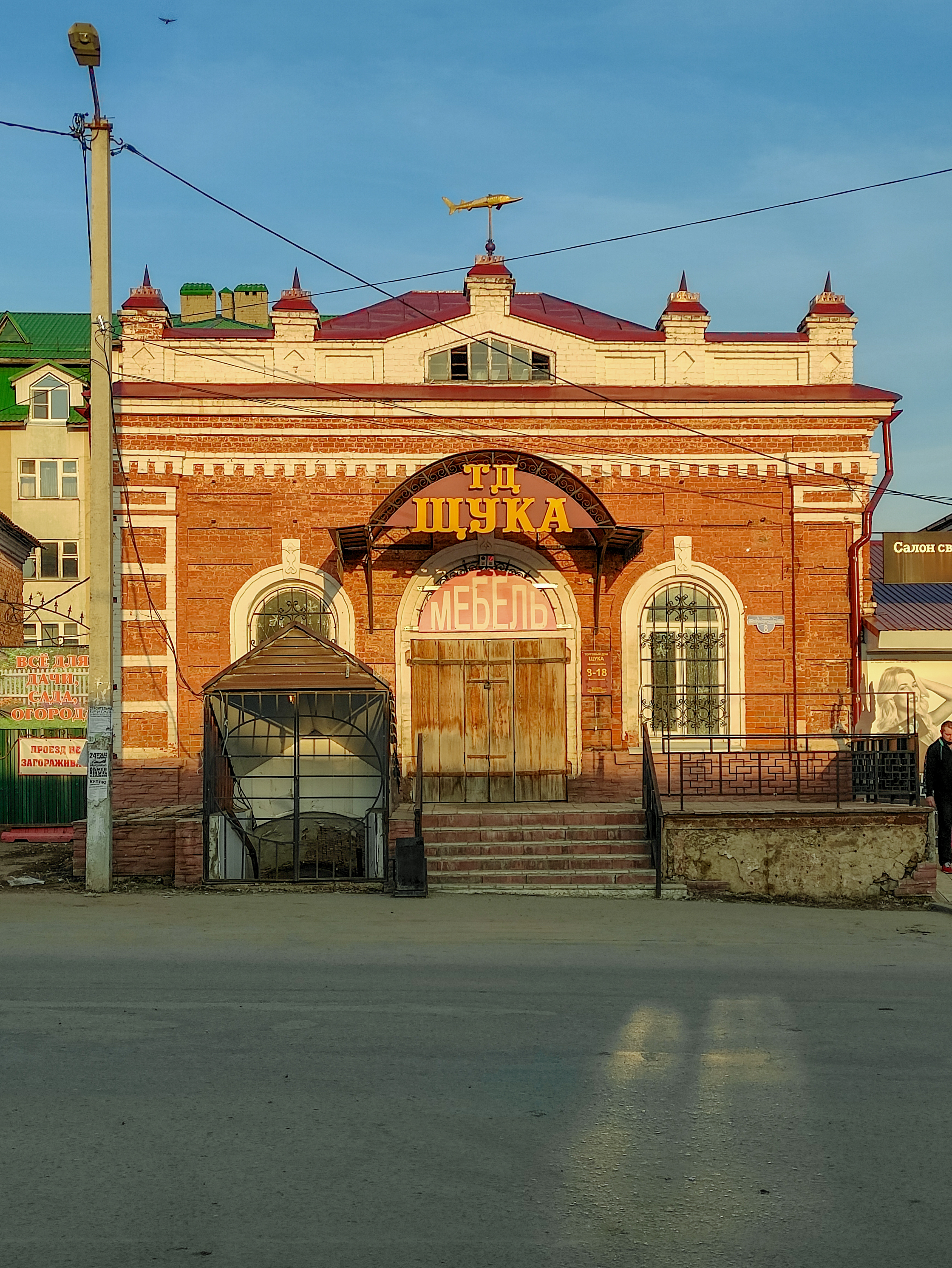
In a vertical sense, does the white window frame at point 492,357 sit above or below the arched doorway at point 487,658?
above

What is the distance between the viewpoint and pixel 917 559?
17312 mm

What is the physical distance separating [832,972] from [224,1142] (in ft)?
17.8

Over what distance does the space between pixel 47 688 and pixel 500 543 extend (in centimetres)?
671

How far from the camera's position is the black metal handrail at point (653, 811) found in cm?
1338

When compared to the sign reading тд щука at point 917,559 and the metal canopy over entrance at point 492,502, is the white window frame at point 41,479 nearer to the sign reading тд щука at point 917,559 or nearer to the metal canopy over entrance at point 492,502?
the metal canopy over entrance at point 492,502

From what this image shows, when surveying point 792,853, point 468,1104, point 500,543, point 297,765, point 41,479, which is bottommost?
point 468,1104

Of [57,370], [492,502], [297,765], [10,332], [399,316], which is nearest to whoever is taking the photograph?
[297,765]

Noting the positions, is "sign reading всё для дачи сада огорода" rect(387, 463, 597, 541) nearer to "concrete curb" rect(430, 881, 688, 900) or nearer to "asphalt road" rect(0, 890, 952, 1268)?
"concrete curb" rect(430, 881, 688, 900)

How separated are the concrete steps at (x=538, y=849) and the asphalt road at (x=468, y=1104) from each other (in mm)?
3173

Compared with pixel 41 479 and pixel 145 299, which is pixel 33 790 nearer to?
pixel 145 299

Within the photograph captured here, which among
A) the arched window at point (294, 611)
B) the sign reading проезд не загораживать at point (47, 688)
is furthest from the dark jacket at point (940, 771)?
the sign reading проезд не загораживать at point (47, 688)

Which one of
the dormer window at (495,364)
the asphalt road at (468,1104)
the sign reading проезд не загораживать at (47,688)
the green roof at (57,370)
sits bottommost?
the asphalt road at (468,1104)

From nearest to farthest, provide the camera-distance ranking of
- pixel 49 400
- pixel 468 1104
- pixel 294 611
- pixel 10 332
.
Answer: pixel 468 1104
pixel 294 611
pixel 49 400
pixel 10 332

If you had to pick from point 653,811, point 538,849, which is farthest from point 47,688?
point 653,811
